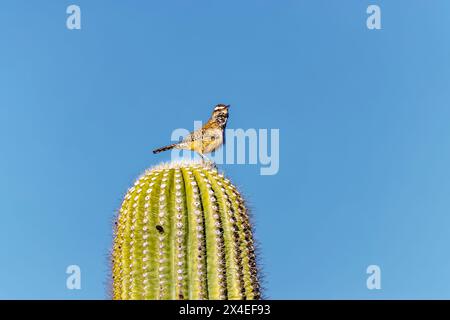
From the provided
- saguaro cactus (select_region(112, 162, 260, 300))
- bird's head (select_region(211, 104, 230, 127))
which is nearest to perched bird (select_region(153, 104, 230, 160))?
bird's head (select_region(211, 104, 230, 127))

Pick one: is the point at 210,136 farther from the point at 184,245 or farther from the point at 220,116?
the point at 184,245

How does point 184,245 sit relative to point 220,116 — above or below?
below

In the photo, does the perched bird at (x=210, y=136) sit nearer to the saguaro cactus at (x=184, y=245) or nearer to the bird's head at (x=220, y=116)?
the bird's head at (x=220, y=116)

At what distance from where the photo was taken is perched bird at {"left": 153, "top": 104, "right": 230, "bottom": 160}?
459 inches

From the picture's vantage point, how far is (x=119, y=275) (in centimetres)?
885

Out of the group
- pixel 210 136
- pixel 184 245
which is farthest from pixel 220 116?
pixel 184 245

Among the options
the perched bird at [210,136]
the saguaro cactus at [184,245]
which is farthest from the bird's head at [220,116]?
the saguaro cactus at [184,245]

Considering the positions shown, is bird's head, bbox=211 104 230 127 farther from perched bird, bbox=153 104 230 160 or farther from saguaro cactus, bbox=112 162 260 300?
saguaro cactus, bbox=112 162 260 300

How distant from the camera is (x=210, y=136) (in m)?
11.7

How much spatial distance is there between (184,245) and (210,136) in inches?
122

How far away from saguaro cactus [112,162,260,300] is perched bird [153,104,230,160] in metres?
2.67
